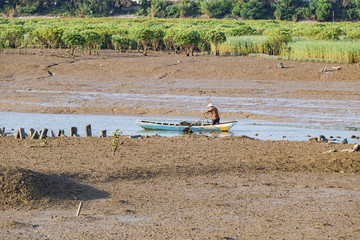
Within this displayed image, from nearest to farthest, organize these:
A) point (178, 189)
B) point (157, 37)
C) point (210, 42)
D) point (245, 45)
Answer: point (178, 189)
point (245, 45)
point (210, 42)
point (157, 37)

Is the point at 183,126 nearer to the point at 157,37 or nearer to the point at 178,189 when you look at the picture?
the point at 178,189

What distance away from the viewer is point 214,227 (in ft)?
25.6

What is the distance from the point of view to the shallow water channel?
17.2m

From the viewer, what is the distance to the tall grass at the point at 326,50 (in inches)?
1329

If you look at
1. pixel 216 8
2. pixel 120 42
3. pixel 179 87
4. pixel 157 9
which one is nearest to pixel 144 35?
pixel 120 42

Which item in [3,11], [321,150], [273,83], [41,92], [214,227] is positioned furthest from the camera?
[3,11]

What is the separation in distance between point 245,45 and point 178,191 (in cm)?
3141

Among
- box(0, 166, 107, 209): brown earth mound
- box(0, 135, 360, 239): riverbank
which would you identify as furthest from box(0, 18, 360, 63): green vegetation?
box(0, 166, 107, 209): brown earth mound

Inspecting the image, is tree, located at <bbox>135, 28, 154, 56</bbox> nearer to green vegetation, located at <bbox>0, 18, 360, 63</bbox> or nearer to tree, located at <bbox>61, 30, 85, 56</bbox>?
green vegetation, located at <bbox>0, 18, 360, 63</bbox>

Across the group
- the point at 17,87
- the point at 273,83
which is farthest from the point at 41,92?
the point at 273,83

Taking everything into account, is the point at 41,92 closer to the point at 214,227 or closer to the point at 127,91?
the point at 127,91

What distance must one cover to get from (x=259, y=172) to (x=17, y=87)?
18625 mm

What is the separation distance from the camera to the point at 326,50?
3481cm

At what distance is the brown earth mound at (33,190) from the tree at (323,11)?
285 ft
